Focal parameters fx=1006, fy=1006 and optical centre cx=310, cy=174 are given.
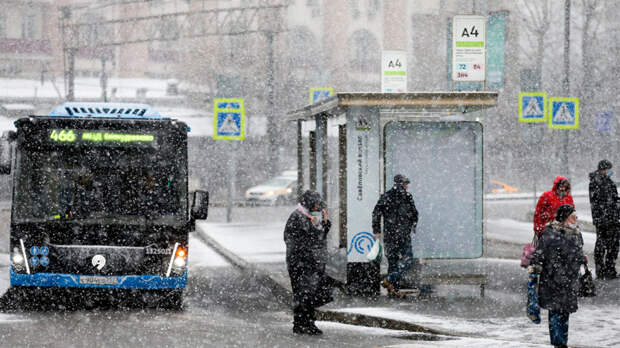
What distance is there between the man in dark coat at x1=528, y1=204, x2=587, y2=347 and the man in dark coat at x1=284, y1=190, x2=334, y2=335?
2.52 metres

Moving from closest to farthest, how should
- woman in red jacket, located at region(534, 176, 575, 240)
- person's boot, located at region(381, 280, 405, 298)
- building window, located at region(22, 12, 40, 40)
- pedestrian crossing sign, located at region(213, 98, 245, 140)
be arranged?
woman in red jacket, located at region(534, 176, 575, 240)
person's boot, located at region(381, 280, 405, 298)
pedestrian crossing sign, located at region(213, 98, 245, 140)
building window, located at region(22, 12, 40, 40)

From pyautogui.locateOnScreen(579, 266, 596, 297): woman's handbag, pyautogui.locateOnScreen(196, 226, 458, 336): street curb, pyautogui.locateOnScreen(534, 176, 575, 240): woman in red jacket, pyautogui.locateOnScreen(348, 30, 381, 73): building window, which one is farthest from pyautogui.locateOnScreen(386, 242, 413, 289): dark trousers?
pyautogui.locateOnScreen(348, 30, 381, 73): building window

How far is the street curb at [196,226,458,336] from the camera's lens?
10875mm

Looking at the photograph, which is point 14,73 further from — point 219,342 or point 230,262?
point 219,342

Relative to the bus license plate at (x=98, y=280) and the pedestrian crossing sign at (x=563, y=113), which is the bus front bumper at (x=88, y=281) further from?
the pedestrian crossing sign at (x=563, y=113)

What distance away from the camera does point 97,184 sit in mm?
12359

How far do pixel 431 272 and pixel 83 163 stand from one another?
474cm

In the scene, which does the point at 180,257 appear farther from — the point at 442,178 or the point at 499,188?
the point at 499,188

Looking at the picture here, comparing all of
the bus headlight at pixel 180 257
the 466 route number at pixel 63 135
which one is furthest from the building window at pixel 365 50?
the bus headlight at pixel 180 257

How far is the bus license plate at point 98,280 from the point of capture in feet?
39.1

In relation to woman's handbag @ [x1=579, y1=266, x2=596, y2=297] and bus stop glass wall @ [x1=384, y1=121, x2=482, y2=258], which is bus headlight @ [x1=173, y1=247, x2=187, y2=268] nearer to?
Answer: bus stop glass wall @ [x1=384, y1=121, x2=482, y2=258]

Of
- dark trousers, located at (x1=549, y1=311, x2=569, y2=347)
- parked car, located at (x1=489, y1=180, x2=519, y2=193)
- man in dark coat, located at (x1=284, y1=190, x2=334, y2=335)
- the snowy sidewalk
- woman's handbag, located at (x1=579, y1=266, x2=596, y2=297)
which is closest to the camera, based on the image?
dark trousers, located at (x1=549, y1=311, x2=569, y2=347)

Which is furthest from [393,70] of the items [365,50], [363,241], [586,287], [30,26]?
[365,50]

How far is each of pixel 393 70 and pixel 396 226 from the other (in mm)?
6929
